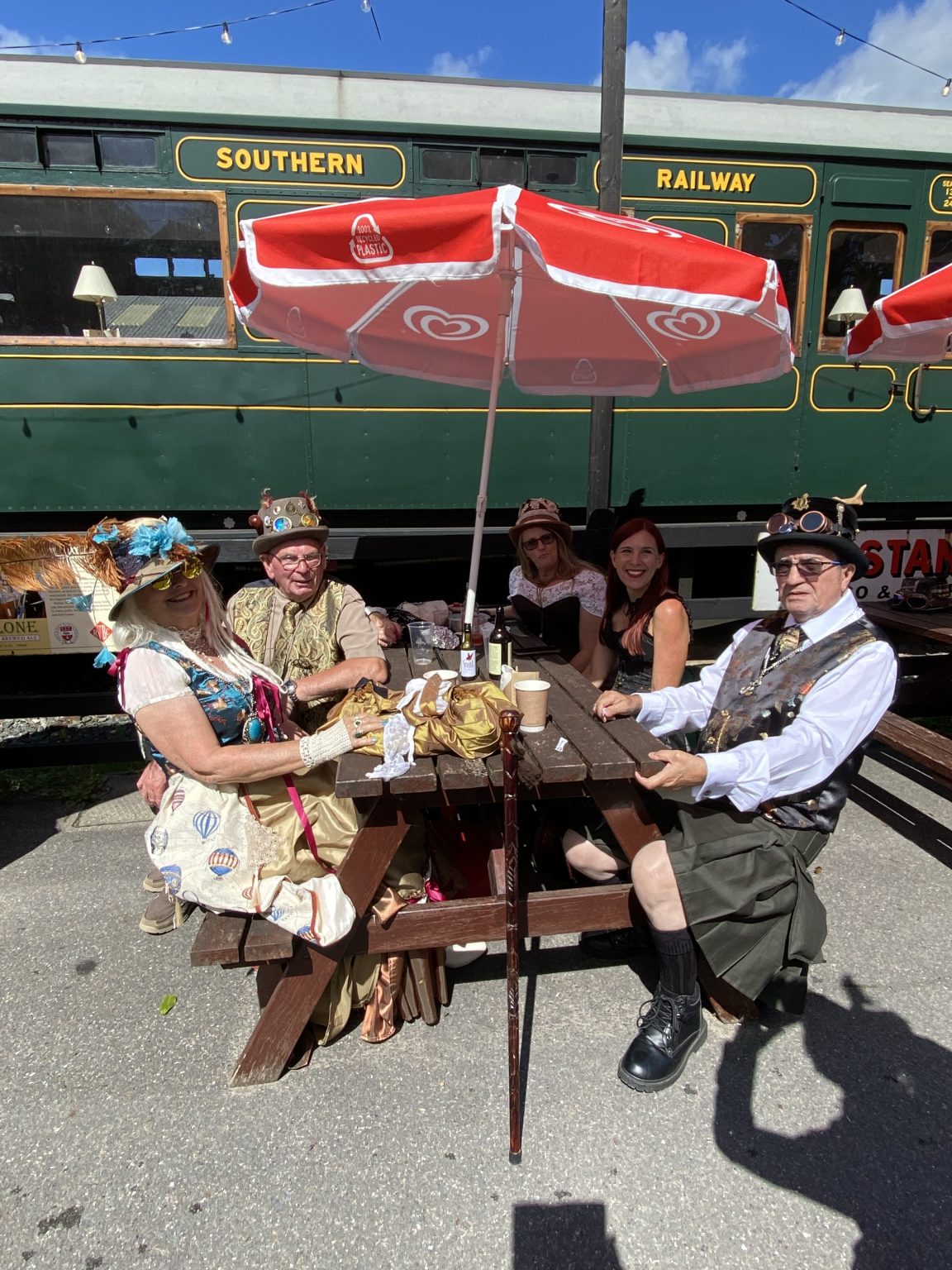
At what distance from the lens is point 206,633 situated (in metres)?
2.09

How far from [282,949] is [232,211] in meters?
4.03

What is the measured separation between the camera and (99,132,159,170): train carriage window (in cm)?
386

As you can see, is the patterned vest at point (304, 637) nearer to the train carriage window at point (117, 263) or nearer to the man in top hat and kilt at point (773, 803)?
the man in top hat and kilt at point (773, 803)

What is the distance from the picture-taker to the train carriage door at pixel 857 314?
4.48 m

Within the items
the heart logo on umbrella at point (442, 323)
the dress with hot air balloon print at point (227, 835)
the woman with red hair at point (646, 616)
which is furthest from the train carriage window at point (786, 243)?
the dress with hot air balloon print at point (227, 835)

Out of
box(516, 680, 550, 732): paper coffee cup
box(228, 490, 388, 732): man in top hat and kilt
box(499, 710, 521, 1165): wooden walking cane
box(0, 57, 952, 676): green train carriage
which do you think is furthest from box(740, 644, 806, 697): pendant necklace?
box(0, 57, 952, 676): green train carriage

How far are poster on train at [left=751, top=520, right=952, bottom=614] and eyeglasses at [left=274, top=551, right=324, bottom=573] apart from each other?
10.4ft

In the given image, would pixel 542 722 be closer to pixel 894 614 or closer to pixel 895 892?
pixel 895 892

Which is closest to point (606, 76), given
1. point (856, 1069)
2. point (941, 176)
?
point (941, 176)

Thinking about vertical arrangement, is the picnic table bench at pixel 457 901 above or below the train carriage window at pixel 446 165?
below

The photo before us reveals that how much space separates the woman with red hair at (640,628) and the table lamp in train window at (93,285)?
3265 mm

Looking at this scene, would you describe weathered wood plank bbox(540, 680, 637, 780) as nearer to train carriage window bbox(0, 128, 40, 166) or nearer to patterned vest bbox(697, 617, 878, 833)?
patterned vest bbox(697, 617, 878, 833)

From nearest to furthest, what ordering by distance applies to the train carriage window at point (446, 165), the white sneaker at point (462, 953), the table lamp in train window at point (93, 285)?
the white sneaker at point (462, 953) → the table lamp in train window at point (93, 285) → the train carriage window at point (446, 165)

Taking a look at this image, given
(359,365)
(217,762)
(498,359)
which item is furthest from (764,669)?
(359,365)
